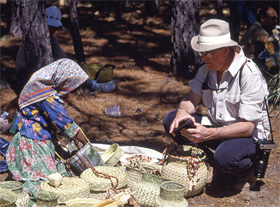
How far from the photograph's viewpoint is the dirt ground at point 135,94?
12.8 ft

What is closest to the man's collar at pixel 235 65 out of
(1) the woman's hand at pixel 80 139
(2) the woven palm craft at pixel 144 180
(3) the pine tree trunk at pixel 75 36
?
(2) the woven palm craft at pixel 144 180

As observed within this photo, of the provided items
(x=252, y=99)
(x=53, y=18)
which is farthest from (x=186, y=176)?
(x=53, y=18)

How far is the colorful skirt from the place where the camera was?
11.9 ft

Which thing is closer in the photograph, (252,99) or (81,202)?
(81,202)

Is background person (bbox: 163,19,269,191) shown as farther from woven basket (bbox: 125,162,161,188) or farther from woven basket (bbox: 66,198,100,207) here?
woven basket (bbox: 66,198,100,207)

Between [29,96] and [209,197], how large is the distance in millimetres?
1877

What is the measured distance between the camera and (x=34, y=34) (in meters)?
5.32

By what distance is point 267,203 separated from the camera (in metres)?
Answer: 3.56

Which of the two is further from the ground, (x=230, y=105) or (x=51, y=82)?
(x=51, y=82)

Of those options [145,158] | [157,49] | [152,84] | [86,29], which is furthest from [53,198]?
[86,29]

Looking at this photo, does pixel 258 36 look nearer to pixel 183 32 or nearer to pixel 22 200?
pixel 183 32

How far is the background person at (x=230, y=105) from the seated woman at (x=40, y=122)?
3.33ft

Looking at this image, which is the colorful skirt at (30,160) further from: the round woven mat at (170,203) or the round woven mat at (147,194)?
the round woven mat at (170,203)

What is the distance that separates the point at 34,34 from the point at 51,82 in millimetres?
1973
